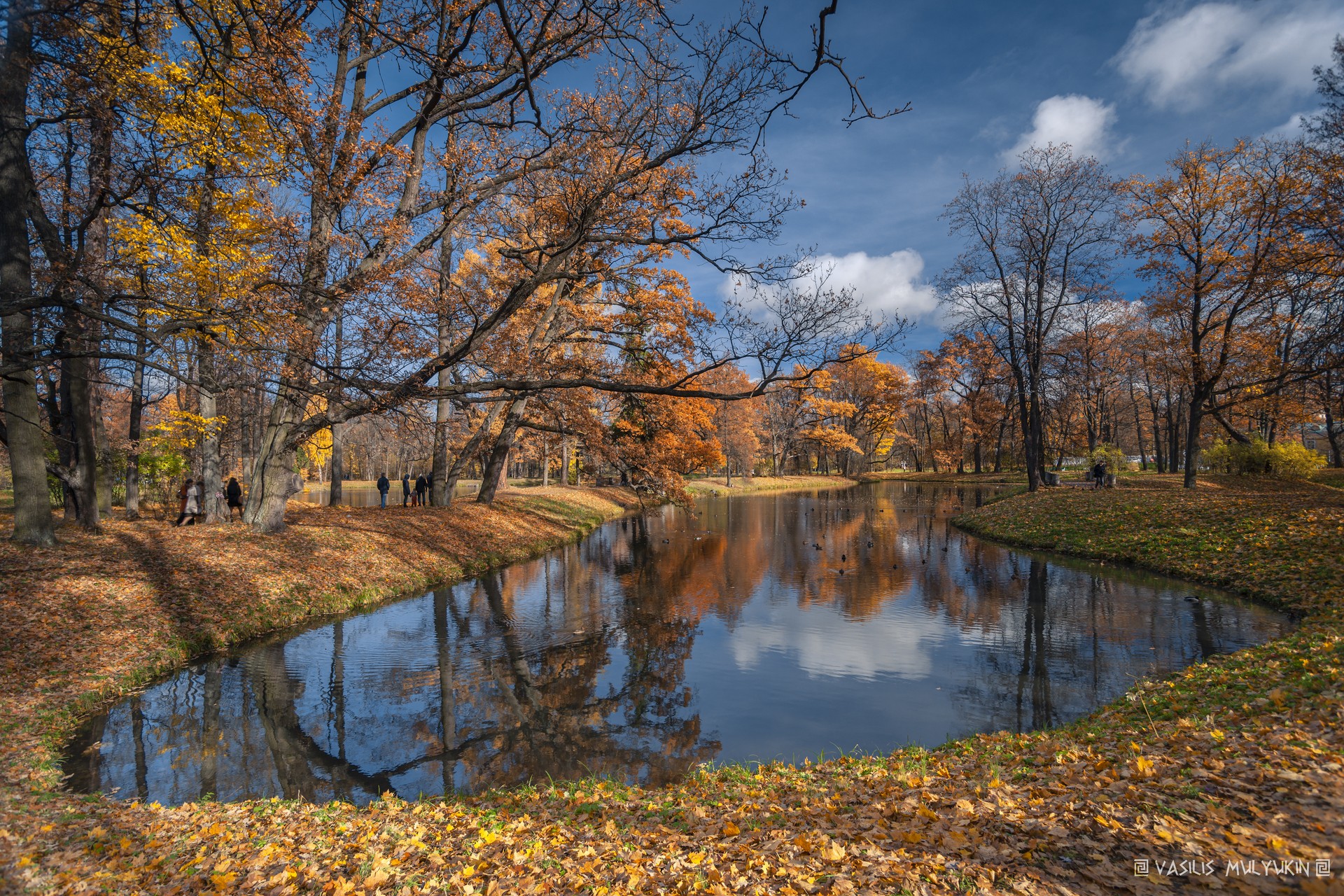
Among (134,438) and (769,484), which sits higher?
(134,438)

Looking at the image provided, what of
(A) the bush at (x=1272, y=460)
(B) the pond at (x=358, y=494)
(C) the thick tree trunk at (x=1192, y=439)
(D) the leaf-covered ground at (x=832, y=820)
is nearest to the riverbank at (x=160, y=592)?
(D) the leaf-covered ground at (x=832, y=820)

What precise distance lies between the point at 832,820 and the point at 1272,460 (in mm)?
30140

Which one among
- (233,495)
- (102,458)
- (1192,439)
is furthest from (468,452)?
(1192,439)

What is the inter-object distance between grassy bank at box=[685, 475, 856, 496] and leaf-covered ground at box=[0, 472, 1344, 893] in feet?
133

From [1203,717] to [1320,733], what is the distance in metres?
1.22

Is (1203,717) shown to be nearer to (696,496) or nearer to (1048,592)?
(1048,592)

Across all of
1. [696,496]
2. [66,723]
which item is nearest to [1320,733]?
[66,723]

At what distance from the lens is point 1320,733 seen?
176 inches

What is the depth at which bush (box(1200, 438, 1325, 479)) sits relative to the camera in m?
23.4

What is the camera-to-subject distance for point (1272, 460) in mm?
24203

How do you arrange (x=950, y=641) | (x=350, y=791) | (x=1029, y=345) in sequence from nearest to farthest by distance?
(x=350, y=791) < (x=950, y=641) < (x=1029, y=345)

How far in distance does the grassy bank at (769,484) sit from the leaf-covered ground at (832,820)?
40536 millimetres

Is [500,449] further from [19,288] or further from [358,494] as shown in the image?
[358,494]

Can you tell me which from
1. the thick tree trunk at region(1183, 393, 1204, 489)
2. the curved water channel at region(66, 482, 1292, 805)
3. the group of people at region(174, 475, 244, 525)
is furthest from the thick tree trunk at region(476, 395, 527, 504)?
the thick tree trunk at region(1183, 393, 1204, 489)
